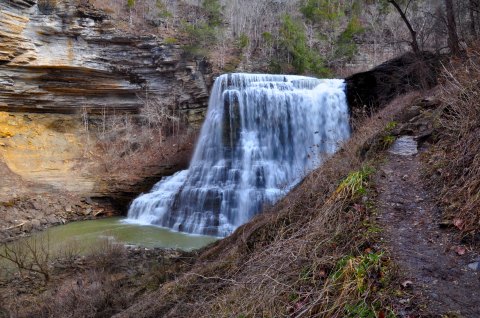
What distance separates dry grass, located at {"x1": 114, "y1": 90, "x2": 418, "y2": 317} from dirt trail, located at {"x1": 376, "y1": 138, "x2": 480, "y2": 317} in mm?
190

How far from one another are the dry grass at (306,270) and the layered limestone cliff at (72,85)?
51.3 ft

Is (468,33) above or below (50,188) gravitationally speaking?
above

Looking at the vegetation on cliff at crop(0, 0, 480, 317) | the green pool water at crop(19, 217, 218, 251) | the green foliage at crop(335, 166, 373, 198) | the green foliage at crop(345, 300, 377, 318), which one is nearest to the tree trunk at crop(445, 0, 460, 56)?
the vegetation on cliff at crop(0, 0, 480, 317)

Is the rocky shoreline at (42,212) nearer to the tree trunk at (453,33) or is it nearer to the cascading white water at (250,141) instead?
the cascading white water at (250,141)

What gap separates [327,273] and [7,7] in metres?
20.6

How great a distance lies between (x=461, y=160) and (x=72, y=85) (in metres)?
20.8

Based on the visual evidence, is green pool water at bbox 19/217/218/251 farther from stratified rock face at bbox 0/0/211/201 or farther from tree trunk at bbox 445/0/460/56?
tree trunk at bbox 445/0/460/56

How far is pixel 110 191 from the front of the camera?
19.5 meters

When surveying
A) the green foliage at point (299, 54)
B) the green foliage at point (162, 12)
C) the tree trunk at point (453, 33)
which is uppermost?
the green foliage at point (162, 12)

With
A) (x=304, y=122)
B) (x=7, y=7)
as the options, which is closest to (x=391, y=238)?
(x=304, y=122)

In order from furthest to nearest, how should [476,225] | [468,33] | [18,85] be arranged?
[18,85], [468,33], [476,225]

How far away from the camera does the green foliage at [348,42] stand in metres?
28.9

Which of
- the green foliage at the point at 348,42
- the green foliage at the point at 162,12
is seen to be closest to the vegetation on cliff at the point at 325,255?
the green foliage at the point at 348,42

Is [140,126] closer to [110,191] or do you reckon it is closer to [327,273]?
[110,191]
